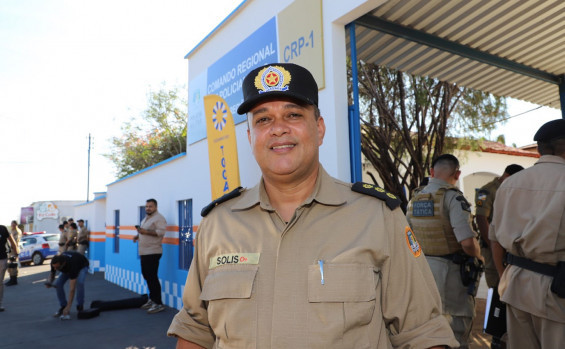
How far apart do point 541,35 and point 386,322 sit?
543 cm

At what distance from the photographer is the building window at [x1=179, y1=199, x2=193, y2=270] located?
25.2 ft

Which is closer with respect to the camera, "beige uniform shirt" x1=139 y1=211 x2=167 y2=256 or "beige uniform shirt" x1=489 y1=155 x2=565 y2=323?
"beige uniform shirt" x1=489 y1=155 x2=565 y2=323

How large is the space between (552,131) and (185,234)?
6.53 meters

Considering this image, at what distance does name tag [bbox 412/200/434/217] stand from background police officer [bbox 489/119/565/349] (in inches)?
44.8

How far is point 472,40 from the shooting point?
533 centimetres

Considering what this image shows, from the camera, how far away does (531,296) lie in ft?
8.01

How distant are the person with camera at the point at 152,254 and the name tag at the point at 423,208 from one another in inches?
214

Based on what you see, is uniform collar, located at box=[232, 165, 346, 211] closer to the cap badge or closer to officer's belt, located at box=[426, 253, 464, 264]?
the cap badge

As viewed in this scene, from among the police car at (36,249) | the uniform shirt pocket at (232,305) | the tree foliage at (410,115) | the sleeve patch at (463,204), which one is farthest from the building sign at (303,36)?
the police car at (36,249)

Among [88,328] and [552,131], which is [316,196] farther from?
[88,328]

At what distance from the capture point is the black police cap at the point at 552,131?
2.60 meters

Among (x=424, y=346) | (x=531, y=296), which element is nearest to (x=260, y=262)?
(x=424, y=346)

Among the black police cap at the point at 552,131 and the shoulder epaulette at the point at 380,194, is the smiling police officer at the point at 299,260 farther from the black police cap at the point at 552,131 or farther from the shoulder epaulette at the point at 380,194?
the black police cap at the point at 552,131

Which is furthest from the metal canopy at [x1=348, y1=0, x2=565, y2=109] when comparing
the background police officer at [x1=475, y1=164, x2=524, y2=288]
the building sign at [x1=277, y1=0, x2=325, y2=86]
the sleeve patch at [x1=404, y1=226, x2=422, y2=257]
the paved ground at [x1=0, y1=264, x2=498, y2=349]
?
the paved ground at [x1=0, y1=264, x2=498, y2=349]
